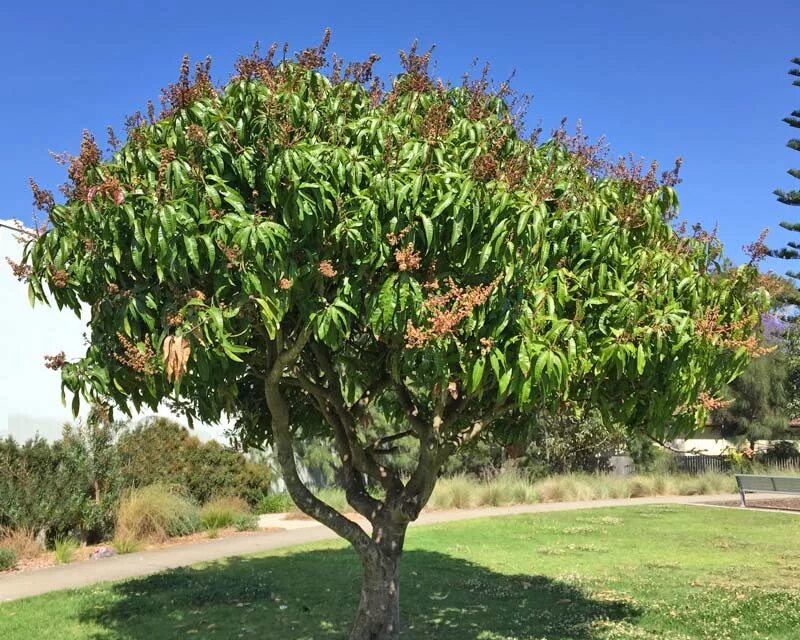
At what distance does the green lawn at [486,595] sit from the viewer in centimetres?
734

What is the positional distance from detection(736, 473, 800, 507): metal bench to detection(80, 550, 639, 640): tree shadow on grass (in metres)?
11.4

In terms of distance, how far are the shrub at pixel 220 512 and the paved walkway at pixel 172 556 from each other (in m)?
0.69

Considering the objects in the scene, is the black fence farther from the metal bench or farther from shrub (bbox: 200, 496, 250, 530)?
shrub (bbox: 200, 496, 250, 530)

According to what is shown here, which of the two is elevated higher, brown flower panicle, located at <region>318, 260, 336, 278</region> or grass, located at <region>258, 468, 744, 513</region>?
brown flower panicle, located at <region>318, 260, 336, 278</region>

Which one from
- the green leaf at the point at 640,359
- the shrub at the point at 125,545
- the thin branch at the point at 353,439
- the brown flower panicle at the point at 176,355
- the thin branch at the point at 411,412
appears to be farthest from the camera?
the shrub at the point at 125,545

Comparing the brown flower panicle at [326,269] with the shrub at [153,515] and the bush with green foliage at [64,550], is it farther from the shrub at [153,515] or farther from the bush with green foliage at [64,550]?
the shrub at [153,515]

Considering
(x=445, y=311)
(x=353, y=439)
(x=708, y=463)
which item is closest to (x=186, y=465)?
(x=353, y=439)

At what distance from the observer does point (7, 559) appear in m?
10.9

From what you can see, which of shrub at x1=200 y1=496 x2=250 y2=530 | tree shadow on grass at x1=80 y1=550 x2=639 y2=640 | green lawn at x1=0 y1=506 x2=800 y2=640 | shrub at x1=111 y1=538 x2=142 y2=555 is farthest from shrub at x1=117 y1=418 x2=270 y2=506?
tree shadow on grass at x1=80 y1=550 x2=639 y2=640

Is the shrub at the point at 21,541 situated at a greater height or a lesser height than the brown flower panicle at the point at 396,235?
lesser

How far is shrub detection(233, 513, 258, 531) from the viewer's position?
50.0ft

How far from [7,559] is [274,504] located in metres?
8.38

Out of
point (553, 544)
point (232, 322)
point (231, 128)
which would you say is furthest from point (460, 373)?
point (553, 544)

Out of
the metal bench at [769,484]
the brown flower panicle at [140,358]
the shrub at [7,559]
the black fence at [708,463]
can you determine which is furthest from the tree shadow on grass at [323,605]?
the black fence at [708,463]
